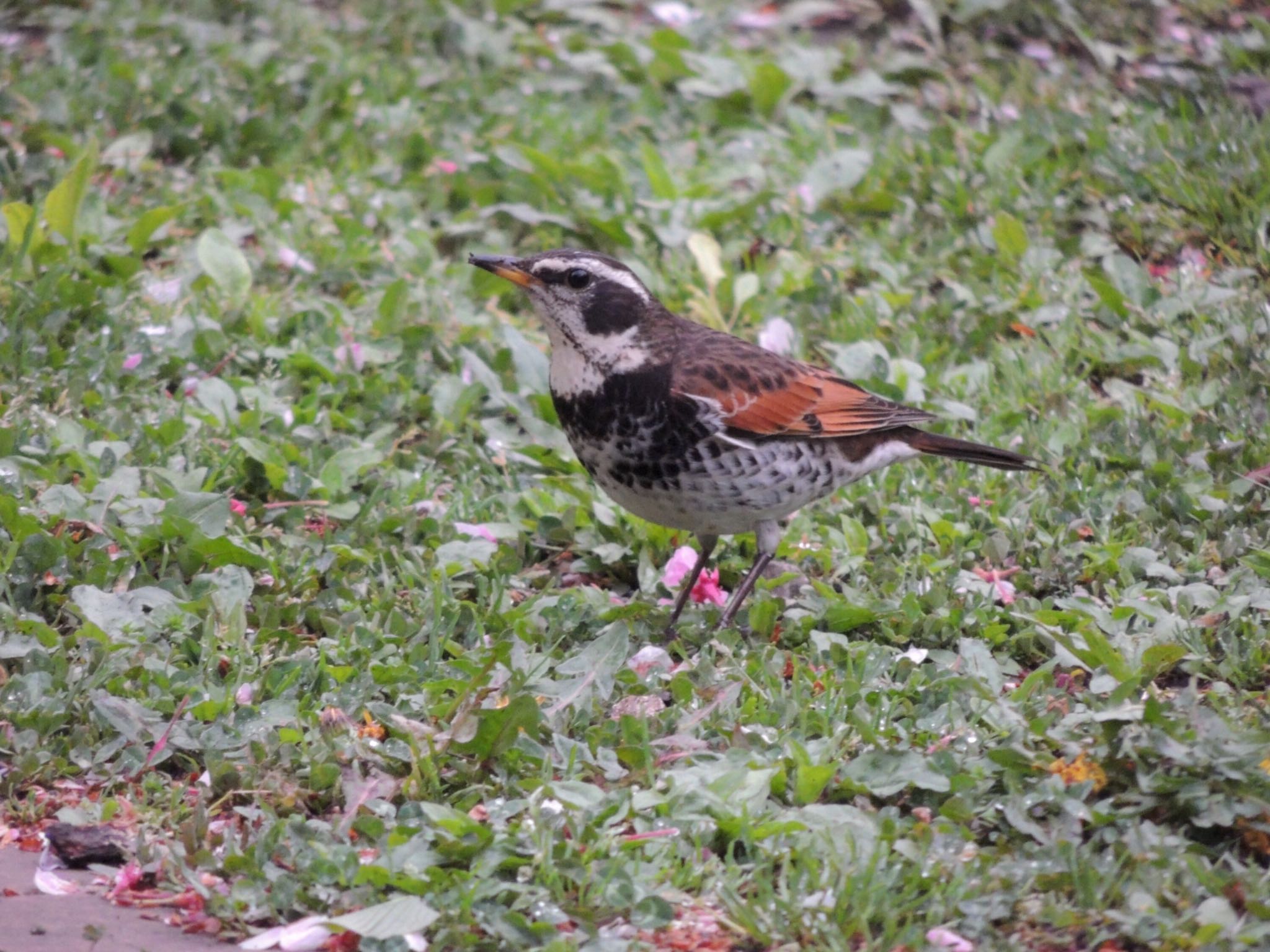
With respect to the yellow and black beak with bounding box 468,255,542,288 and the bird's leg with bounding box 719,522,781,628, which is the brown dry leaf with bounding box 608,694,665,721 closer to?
the bird's leg with bounding box 719,522,781,628

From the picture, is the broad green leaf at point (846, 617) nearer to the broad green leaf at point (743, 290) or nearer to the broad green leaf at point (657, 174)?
the broad green leaf at point (743, 290)

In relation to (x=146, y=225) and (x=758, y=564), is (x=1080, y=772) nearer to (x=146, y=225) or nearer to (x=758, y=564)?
(x=758, y=564)

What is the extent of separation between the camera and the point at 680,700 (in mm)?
4930

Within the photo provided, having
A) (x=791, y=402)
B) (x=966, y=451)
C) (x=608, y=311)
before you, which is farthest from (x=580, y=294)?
(x=966, y=451)

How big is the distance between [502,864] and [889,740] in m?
1.29

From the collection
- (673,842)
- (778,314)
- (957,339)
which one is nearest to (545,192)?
(778,314)

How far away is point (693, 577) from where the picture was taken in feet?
18.7

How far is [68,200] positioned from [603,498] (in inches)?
118

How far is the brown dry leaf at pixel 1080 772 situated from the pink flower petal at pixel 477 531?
2.48 metres

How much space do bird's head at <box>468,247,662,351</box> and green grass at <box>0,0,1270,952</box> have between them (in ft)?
3.10

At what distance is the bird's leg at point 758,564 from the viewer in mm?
5570

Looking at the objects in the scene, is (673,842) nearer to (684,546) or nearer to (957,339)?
(684,546)

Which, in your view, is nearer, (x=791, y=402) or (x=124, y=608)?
(x=124, y=608)

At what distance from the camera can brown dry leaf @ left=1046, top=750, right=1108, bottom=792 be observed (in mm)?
4242
